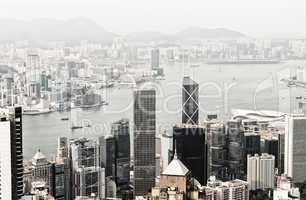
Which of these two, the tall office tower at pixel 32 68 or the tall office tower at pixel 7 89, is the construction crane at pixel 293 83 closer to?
the tall office tower at pixel 32 68

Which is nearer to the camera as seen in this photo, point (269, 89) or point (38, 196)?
point (38, 196)

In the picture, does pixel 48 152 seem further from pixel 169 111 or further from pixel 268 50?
pixel 268 50

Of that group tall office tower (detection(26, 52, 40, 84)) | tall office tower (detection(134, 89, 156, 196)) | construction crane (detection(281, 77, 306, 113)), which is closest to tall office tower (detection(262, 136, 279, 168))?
construction crane (detection(281, 77, 306, 113))

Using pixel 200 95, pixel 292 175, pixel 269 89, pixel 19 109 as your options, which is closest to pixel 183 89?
pixel 200 95

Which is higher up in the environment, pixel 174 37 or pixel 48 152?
pixel 174 37

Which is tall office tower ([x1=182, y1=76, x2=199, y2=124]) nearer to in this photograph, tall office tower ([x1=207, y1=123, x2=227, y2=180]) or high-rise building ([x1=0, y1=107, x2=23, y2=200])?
tall office tower ([x1=207, y1=123, x2=227, y2=180])

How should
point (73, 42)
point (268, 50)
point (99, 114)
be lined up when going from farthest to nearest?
point (99, 114) < point (268, 50) < point (73, 42)
